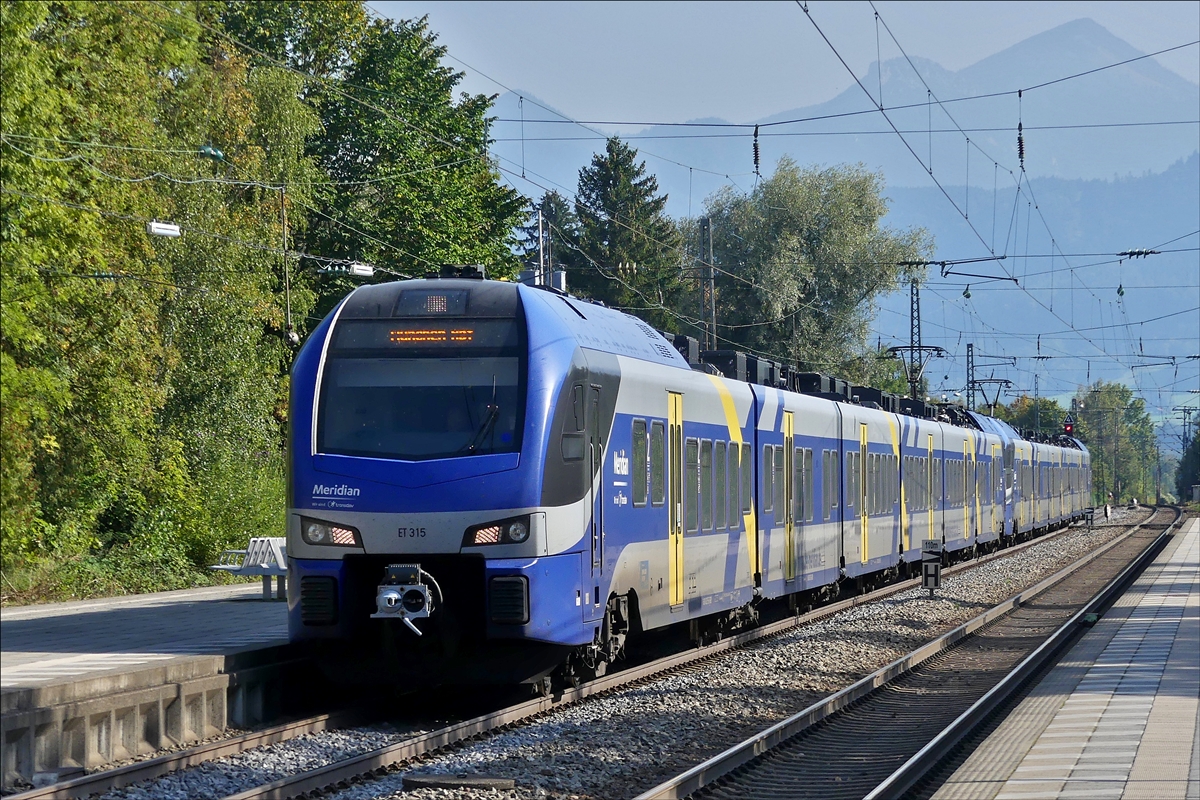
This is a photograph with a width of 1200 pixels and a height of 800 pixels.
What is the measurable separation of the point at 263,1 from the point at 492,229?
414 inches

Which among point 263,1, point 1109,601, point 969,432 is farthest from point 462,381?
point 263,1

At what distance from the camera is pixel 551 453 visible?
11.9 meters

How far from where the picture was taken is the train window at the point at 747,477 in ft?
60.0

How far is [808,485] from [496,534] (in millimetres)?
10876

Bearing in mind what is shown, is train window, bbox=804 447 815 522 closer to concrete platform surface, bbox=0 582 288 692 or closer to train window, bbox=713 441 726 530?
train window, bbox=713 441 726 530

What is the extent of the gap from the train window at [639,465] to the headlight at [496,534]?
2.48 metres

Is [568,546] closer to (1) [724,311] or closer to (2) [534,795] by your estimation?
(2) [534,795]

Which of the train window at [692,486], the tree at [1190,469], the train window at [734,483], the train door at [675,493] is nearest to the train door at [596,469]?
the train door at [675,493]

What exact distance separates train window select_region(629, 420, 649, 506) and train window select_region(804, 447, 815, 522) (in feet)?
24.9

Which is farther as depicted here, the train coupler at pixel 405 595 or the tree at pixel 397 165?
the tree at pixel 397 165

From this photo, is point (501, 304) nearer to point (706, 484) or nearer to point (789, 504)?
point (706, 484)

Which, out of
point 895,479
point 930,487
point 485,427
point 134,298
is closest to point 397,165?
point 134,298

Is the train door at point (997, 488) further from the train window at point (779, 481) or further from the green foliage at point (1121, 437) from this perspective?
the green foliage at point (1121, 437)

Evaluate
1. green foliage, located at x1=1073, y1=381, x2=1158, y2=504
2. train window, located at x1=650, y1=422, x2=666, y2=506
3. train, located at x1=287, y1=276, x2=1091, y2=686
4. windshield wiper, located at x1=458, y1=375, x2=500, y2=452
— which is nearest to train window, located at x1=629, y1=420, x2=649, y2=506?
train, located at x1=287, y1=276, x2=1091, y2=686
